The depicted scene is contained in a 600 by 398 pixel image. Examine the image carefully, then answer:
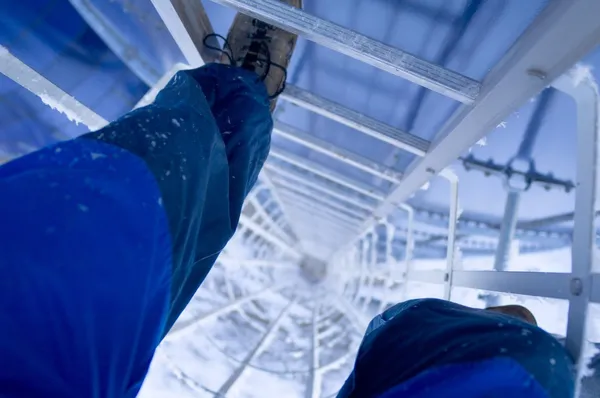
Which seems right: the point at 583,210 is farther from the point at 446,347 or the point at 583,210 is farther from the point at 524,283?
the point at 446,347

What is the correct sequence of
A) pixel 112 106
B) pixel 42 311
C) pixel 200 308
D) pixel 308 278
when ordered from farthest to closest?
pixel 308 278, pixel 200 308, pixel 112 106, pixel 42 311

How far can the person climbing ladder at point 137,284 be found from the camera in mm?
558

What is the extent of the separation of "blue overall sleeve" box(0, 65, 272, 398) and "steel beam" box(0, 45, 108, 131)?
0.69 metres

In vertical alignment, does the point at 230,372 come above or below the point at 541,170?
below

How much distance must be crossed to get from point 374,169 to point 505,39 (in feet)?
2.84

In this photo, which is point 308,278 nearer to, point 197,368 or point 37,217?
point 197,368

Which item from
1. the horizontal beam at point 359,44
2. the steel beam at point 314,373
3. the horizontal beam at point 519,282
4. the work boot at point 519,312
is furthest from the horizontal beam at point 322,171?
the work boot at point 519,312

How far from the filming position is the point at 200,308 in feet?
9.83

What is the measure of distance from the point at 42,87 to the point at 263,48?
0.62 m

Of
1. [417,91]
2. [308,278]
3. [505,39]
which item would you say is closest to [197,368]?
[417,91]

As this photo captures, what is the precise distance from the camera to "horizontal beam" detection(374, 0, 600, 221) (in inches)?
30.9

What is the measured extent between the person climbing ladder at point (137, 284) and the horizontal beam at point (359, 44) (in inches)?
11.7

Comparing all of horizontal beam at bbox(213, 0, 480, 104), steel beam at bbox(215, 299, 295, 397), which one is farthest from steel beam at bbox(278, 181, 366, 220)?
horizontal beam at bbox(213, 0, 480, 104)

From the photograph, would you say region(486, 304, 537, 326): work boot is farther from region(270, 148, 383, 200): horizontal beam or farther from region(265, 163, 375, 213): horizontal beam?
region(265, 163, 375, 213): horizontal beam
